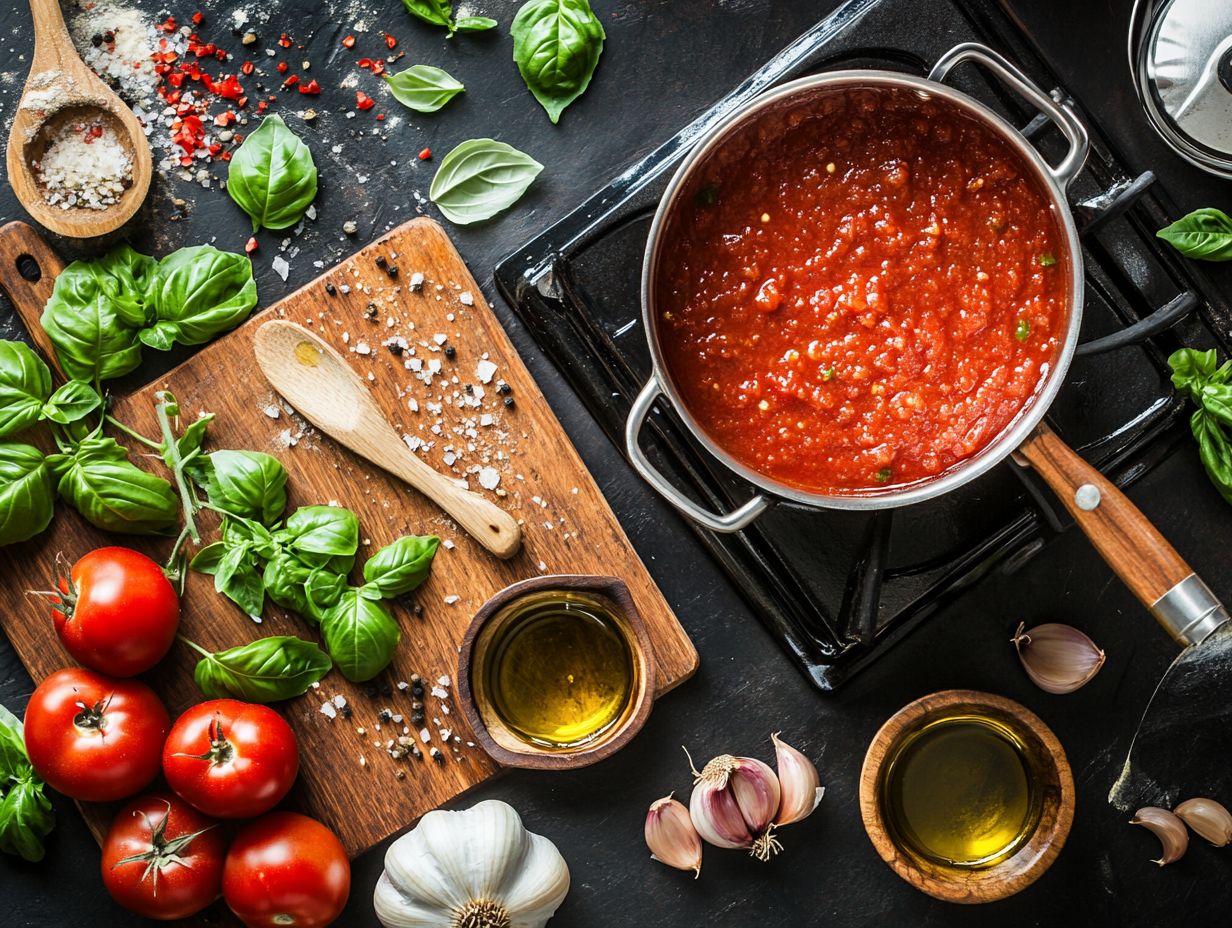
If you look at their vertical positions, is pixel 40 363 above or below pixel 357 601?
above

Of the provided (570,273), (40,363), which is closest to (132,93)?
(40,363)

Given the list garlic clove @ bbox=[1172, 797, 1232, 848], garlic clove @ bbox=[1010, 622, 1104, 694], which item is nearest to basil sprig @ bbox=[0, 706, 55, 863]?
garlic clove @ bbox=[1010, 622, 1104, 694]

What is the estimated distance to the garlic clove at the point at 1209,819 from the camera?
5.78ft

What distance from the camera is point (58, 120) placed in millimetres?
1688

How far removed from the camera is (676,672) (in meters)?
1.72

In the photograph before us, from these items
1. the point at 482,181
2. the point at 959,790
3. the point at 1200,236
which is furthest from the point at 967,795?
the point at 482,181

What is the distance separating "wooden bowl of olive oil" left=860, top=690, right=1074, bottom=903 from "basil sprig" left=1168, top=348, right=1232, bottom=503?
491 millimetres

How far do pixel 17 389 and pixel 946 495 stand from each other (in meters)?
1.41

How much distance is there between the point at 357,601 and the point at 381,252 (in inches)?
21.6

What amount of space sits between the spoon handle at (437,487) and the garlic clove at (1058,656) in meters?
0.85

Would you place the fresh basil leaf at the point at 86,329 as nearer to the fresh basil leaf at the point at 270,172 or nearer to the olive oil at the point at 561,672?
the fresh basil leaf at the point at 270,172

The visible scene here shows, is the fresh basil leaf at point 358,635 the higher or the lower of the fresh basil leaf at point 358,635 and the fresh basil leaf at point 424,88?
the lower

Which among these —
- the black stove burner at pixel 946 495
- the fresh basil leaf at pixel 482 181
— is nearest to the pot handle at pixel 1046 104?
the black stove burner at pixel 946 495

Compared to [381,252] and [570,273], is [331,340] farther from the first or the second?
[570,273]
